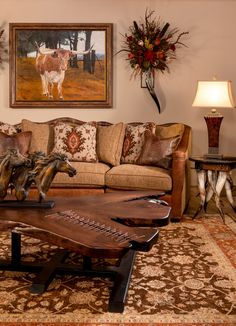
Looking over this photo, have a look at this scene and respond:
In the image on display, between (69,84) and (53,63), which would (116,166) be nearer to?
(69,84)

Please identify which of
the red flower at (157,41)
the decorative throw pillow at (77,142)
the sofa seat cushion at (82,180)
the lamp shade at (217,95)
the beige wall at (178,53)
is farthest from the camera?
the beige wall at (178,53)

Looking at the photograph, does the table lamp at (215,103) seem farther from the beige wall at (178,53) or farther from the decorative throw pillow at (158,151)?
the beige wall at (178,53)

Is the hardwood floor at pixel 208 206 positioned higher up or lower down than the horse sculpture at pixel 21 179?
lower down

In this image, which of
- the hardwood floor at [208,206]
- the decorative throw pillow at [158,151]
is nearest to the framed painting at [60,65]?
the decorative throw pillow at [158,151]

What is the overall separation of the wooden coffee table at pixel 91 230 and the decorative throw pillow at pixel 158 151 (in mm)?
1358

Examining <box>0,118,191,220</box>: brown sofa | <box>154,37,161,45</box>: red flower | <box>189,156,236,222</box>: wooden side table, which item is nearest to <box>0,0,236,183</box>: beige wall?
<box>154,37,161,45</box>: red flower

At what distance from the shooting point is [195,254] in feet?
10.3

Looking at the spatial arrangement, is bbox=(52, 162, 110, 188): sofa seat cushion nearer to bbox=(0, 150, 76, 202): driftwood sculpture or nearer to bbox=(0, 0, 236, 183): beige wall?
bbox=(0, 0, 236, 183): beige wall

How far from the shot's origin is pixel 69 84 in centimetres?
527

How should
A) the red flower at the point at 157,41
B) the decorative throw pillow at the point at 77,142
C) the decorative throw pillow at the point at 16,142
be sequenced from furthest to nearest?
the red flower at the point at 157,41 → the decorative throw pillow at the point at 77,142 → the decorative throw pillow at the point at 16,142

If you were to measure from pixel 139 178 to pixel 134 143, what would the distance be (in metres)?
0.69

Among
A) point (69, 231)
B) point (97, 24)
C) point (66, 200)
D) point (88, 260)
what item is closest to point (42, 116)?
point (97, 24)

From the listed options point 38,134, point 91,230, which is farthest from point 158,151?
point 91,230

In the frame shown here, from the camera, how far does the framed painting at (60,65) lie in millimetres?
5195
